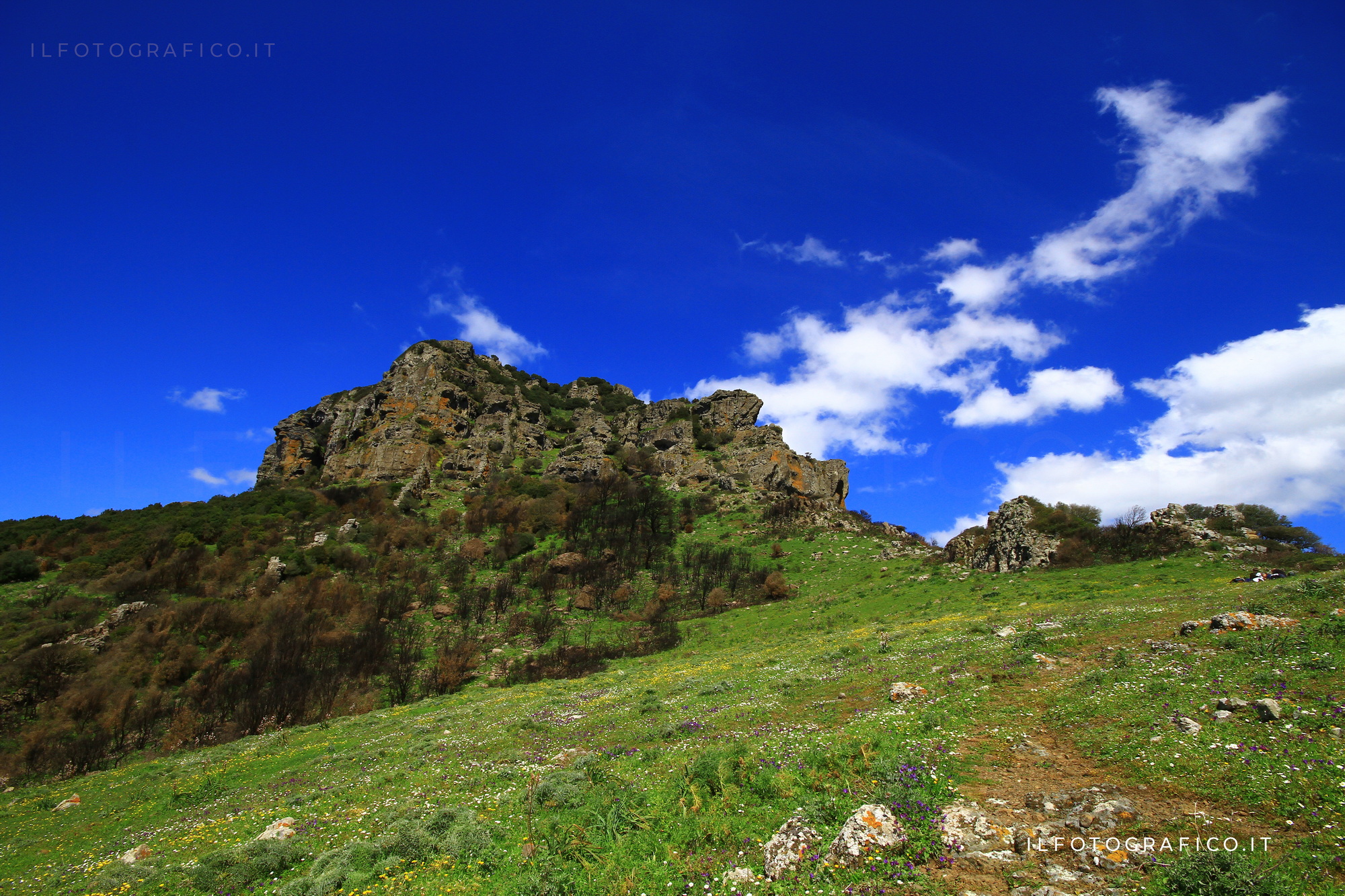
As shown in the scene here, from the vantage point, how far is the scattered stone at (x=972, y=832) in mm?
6906

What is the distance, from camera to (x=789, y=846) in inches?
294

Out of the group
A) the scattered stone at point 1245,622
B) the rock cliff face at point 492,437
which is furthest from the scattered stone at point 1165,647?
the rock cliff face at point 492,437

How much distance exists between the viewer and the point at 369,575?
55.2 m

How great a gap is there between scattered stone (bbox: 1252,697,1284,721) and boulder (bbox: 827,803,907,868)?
6.92 metres

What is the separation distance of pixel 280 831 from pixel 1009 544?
47.0m

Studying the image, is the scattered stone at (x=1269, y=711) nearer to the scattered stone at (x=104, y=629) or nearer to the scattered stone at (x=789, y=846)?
the scattered stone at (x=789, y=846)

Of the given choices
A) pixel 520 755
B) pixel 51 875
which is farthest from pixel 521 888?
pixel 51 875

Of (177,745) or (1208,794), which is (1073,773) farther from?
(177,745)

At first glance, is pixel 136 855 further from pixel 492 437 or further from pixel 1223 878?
pixel 492 437

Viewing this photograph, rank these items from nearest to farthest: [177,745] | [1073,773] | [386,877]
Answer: [1073,773] → [386,877] → [177,745]

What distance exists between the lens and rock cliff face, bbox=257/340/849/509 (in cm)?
8506

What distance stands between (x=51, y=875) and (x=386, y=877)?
10622 mm

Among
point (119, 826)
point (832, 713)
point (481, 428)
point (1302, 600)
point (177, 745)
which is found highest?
point (481, 428)

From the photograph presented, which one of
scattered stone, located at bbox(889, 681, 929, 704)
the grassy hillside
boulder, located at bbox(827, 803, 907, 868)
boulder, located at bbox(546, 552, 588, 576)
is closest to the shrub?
the grassy hillside
